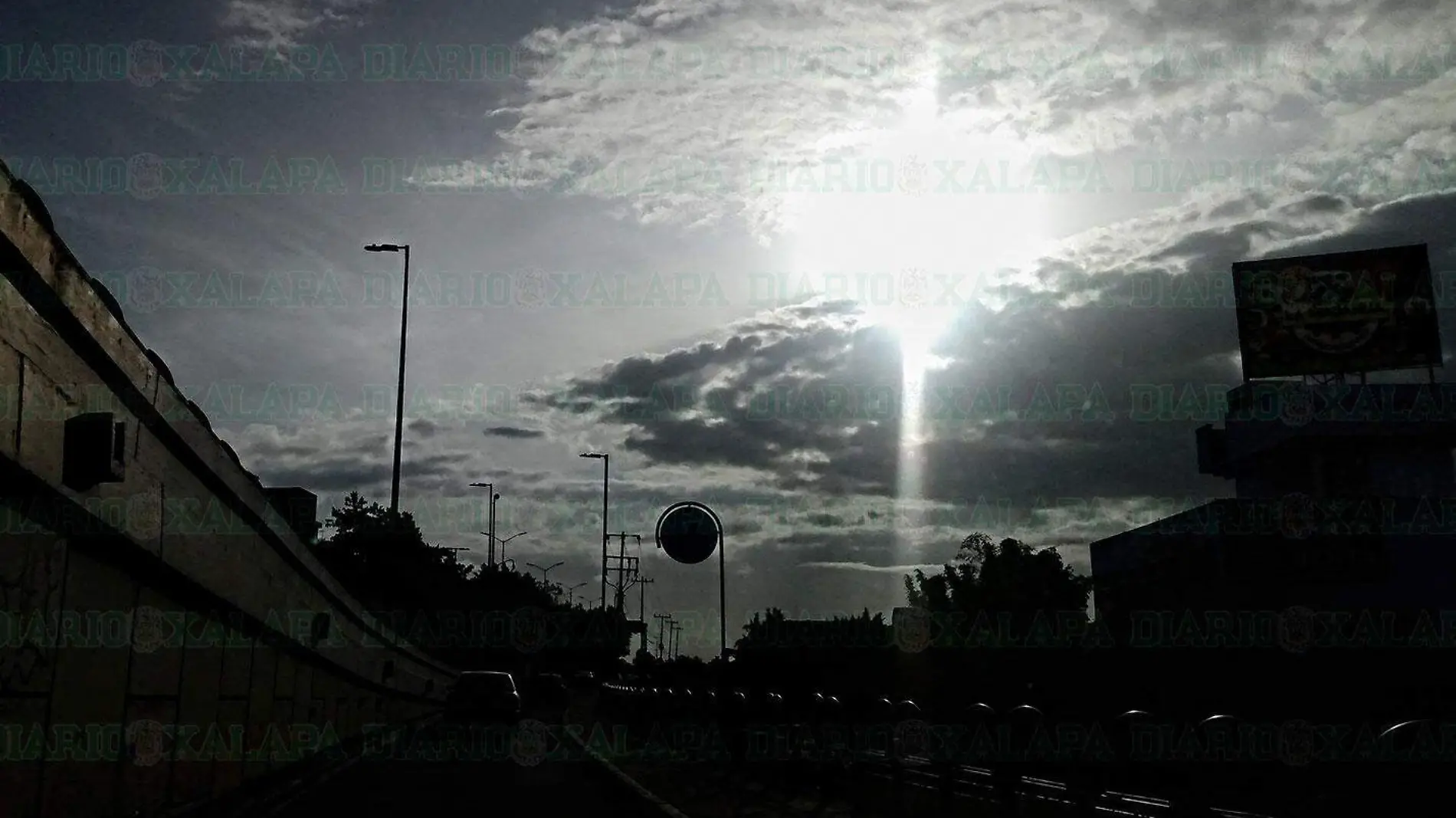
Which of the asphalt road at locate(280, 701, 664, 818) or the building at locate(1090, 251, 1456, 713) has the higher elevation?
the building at locate(1090, 251, 1456, 713)

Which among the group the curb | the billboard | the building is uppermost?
the billboard

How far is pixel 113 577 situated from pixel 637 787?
992 cm

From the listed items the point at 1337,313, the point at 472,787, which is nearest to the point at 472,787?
the point at 472,787

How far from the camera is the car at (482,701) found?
3597 centimetres

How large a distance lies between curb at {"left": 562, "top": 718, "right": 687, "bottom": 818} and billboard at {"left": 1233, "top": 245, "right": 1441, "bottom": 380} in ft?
145

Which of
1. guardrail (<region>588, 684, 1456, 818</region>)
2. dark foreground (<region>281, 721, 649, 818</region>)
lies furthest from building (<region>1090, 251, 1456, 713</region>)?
guardrail (<region>588, 684, 1456, 818</region>)

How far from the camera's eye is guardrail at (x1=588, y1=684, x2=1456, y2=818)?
25.7 ft

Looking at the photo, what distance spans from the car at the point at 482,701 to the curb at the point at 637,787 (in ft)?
23.4

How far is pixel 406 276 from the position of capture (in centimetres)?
5509

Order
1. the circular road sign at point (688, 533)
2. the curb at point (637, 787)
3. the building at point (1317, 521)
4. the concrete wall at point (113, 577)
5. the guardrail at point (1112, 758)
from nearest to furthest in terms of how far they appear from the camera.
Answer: the guardrail at point (1112, 758), the concrete wall at point (113, 577), the curb at point (637, 787), the circular road sign at point (688, 533), the building at point (1317, 521)

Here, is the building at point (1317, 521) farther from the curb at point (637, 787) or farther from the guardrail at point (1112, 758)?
the guardrail at point (1112, 758)

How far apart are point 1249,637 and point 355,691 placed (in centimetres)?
4986

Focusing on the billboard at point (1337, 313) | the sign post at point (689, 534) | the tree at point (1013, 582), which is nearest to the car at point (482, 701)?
the sign post at point (689, 534)

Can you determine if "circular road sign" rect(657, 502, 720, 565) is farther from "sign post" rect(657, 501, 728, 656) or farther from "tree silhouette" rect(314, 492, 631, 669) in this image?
"tree silhouette" rect(314, 492, 631, 669)
